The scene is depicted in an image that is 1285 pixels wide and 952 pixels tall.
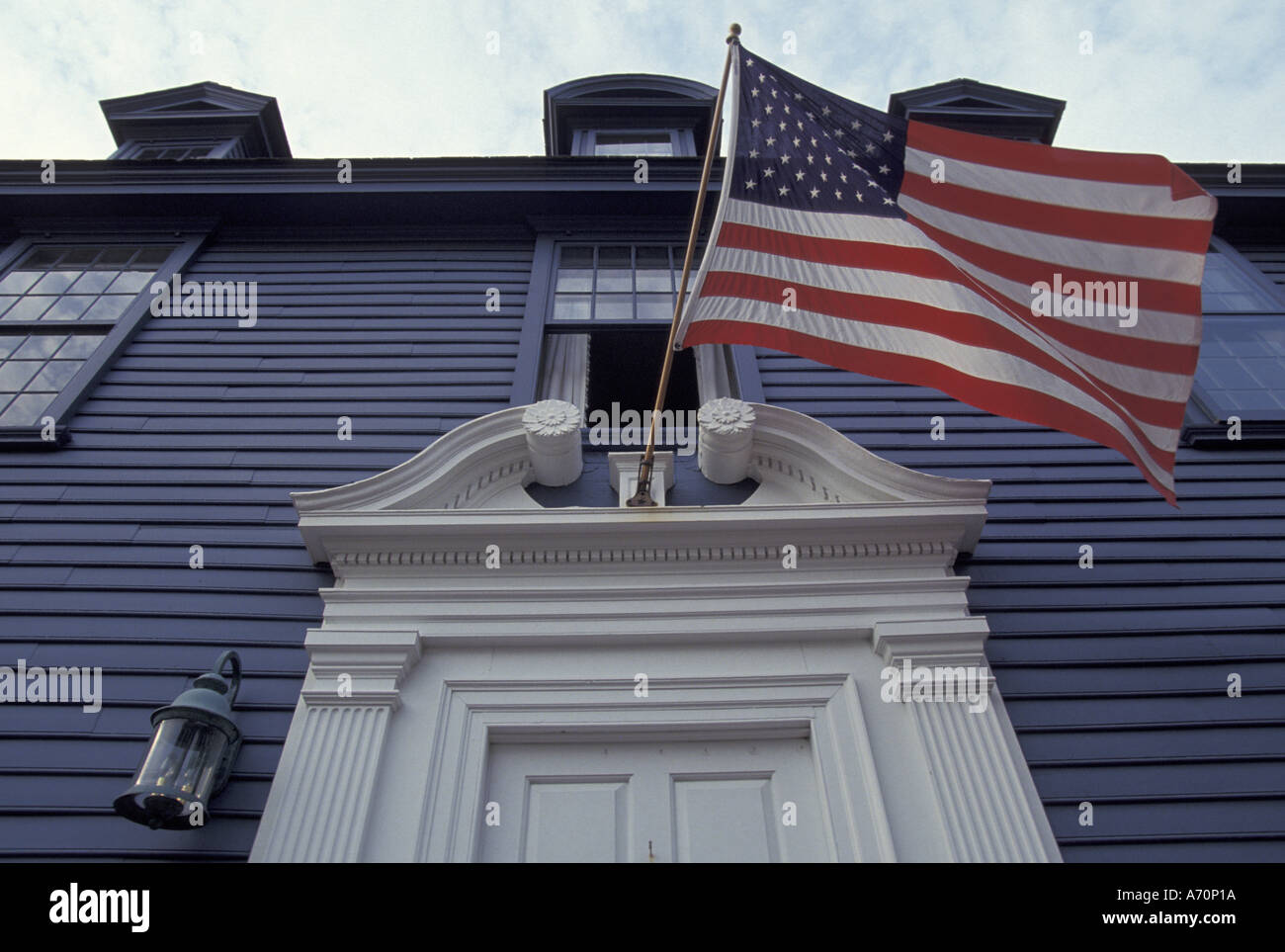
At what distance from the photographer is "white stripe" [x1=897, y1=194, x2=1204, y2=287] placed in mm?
4445

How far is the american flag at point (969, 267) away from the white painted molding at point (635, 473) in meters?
0.96

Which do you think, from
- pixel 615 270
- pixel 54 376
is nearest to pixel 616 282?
pixel 615 270

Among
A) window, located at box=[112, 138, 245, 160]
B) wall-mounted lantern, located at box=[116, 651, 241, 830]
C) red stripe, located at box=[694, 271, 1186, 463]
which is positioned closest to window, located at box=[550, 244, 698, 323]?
red stripe, located at box=[694, 271, 1186, 463]

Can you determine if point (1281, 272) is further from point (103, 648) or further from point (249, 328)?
point (103, 648)

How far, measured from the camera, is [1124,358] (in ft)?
14.2

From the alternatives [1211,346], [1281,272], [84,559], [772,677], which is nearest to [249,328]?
[84,559]

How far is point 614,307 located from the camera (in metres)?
7.08

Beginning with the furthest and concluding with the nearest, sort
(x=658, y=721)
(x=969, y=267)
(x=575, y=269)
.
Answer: (x=575, y=269) < (x=969, y=267) < (x=658, y=721)

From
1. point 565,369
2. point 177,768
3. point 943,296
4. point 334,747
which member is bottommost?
point 177,768

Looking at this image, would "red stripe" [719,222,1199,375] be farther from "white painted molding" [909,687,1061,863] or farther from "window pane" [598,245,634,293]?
"window pane" [598,245,634,293]

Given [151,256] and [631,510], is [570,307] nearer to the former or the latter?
[631,510]

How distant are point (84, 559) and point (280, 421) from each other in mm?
1398

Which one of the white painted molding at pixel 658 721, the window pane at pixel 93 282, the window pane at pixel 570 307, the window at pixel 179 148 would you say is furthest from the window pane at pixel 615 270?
the window at pixel 179 148

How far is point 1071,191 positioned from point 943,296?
92 cm
